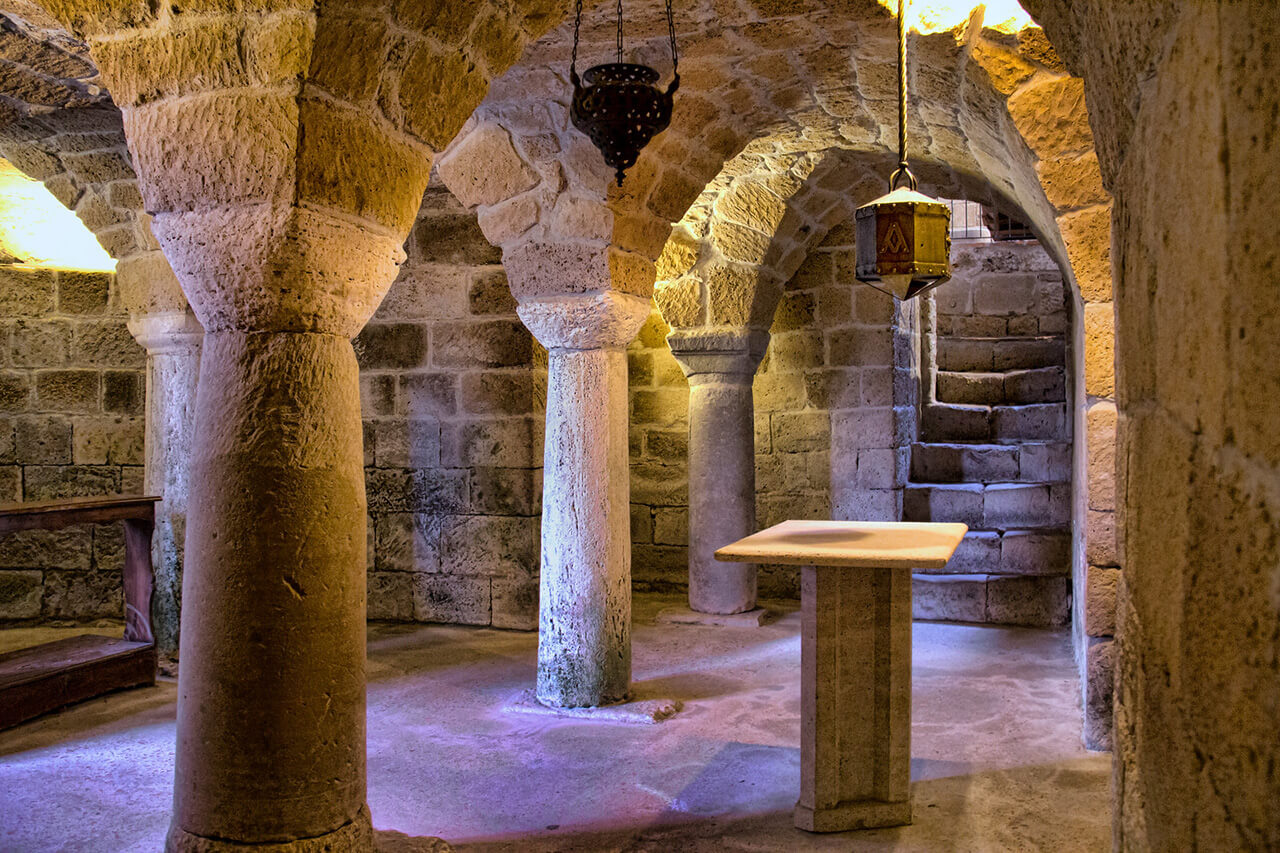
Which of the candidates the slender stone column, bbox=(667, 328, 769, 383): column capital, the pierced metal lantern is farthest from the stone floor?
the pierced metal lantern

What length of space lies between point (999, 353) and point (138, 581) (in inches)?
241

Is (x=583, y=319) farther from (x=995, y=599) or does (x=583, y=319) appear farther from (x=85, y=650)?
(x=995, y=599)

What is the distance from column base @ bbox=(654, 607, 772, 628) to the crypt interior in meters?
0.03

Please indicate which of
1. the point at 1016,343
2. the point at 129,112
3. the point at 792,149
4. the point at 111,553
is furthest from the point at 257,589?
the point at 1016,343

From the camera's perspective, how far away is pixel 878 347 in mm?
6629

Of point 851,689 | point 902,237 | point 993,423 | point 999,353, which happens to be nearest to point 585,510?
point 851,689

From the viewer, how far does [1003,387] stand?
7.71m

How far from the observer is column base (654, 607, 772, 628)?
233 inches

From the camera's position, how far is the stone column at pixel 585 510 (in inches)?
168

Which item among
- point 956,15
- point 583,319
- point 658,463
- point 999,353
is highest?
point 956,15

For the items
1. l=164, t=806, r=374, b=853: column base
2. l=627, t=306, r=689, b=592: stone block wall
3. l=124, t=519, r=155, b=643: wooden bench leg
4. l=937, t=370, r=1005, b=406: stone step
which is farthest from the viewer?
l=937, t=370, r=1005, b=406: stone step

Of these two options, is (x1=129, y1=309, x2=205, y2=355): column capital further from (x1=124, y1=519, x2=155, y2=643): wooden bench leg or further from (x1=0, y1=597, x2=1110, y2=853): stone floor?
(x1=0, y1=597, x2=1110, y2=853): stone floor

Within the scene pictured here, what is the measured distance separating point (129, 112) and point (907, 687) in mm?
2504

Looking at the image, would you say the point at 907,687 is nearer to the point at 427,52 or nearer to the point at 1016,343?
the point at 427,52
